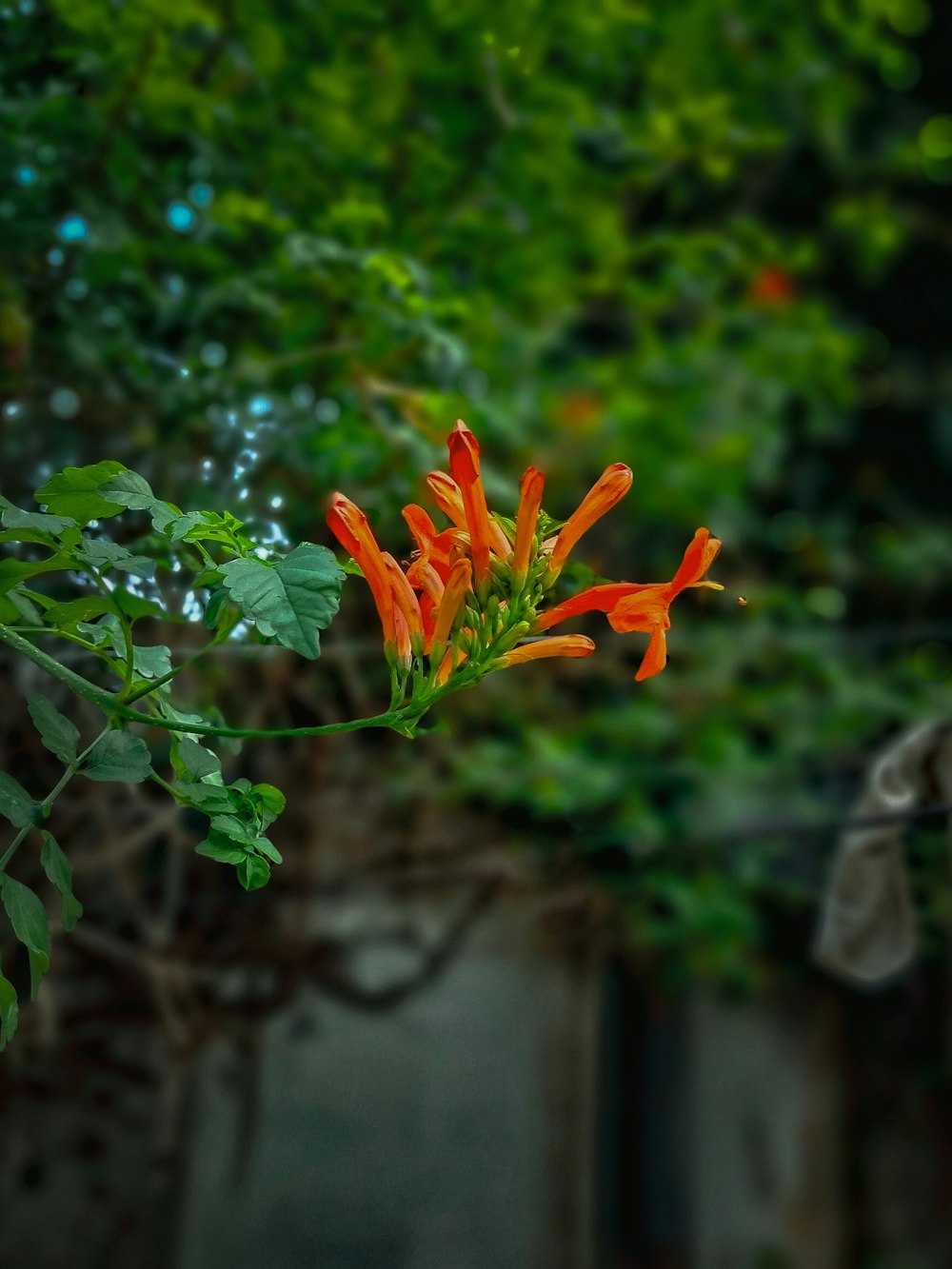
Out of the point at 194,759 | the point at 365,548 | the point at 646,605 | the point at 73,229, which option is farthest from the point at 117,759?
the point at 73,229

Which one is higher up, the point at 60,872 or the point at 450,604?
the point at 450,604

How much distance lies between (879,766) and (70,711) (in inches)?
43.0

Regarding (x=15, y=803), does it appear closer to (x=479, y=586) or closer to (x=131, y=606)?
(x=131, y=606)

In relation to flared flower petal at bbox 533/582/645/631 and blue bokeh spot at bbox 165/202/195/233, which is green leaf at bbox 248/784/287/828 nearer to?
flared flower petal at bbox 533/582/645/631

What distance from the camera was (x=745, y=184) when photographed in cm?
282

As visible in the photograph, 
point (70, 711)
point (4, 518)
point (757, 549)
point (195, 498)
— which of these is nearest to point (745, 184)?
point (757, 549)

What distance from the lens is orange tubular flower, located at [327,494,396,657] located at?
23.4 inches

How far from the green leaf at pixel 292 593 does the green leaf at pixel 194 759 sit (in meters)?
0.11

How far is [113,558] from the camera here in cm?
59

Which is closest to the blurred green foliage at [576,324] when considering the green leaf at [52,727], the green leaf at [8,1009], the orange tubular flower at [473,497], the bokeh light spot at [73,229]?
the bokeh light spot at [73,229]

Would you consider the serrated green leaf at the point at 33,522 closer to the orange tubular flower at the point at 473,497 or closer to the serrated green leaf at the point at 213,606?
the serrated green leaf at the point at 213,606

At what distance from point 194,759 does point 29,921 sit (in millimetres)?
110

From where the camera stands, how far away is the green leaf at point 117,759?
578 millimetres

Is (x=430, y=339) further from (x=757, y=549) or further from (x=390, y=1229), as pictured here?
(x=757, y=549)
